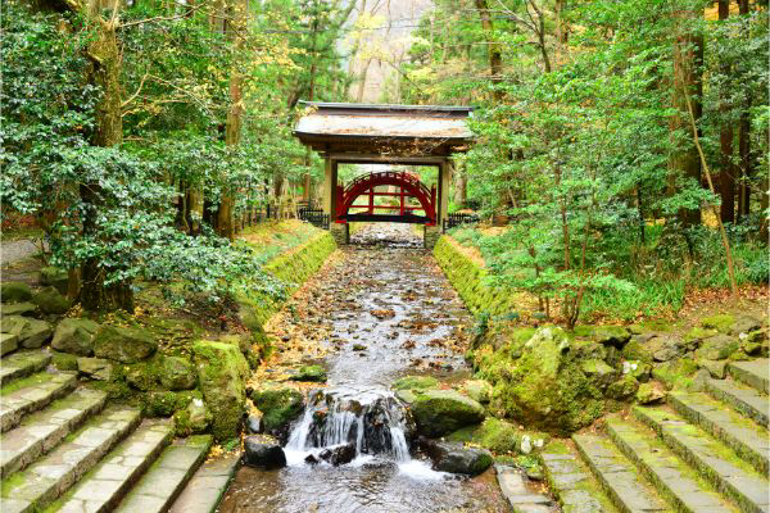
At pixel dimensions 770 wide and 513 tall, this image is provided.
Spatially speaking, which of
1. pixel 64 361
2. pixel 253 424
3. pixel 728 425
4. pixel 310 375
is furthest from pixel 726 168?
pixel 64 361

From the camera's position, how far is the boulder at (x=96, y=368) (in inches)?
228

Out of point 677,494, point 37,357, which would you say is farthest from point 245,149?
point 677,494

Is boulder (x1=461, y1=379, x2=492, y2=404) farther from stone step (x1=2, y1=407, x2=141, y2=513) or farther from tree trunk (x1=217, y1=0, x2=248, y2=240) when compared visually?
tree trunk (x1=217, y1=0, x2=248, y2=240)

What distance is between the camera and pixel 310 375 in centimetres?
758

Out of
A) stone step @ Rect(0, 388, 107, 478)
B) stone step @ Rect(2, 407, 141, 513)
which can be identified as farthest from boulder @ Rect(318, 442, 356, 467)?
stone step @ Rect(0, 388, 107, 478)

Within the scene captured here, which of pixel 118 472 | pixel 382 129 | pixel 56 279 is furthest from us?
pixel 382 129

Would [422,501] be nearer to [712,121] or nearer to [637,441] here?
[637,441]

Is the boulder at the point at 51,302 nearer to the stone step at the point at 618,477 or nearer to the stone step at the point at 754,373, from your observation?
the stone step at the point at 618,477

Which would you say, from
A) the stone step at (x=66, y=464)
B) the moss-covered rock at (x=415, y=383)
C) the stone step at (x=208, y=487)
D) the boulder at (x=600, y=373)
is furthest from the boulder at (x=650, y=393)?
the stone step at (x=66, y=464)

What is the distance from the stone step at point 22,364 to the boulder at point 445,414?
4.16 metres

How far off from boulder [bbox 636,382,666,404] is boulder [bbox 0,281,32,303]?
284 inches

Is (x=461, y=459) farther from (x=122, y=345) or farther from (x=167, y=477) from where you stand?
(x=122, y=345)

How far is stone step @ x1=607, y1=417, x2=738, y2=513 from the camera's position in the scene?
166 inches

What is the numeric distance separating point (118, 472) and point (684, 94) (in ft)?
28.3
